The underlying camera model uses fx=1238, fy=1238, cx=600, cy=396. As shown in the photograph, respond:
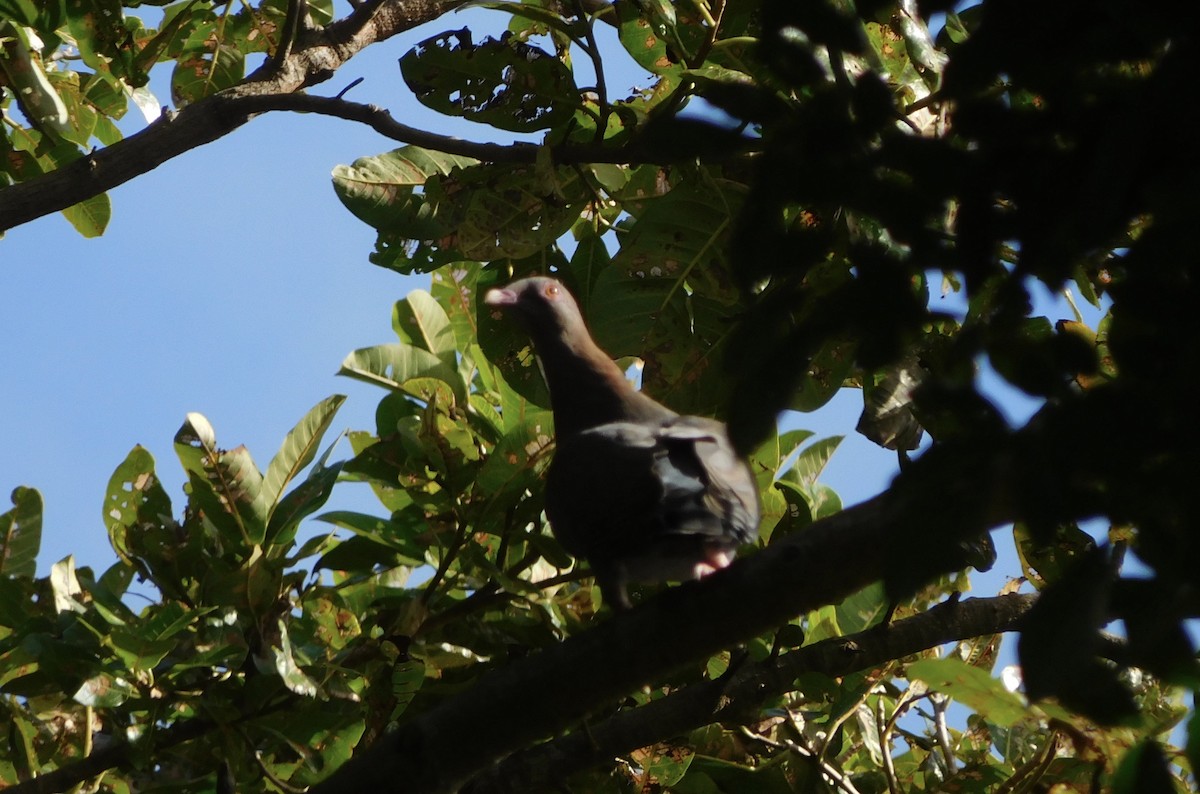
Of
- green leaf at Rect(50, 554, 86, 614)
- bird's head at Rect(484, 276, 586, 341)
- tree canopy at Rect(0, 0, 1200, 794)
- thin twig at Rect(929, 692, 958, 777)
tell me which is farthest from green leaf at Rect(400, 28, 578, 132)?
thin twig at Rect(929, 692, 958, 777)

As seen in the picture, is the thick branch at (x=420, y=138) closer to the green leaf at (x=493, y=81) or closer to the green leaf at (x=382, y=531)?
the green leaf at (x=493, y=81)

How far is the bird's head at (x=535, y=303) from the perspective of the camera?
3605mm

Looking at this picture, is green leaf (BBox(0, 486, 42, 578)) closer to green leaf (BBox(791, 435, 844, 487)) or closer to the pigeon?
the pigeon

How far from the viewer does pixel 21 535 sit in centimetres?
353

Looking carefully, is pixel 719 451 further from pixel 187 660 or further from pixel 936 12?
pixel 936 12

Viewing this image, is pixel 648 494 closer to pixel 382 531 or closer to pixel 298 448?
pixel 382 531

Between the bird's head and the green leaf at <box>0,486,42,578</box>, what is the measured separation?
1.42 metres

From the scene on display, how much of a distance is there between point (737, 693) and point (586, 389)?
1.17 m

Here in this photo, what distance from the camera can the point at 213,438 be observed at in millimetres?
3277

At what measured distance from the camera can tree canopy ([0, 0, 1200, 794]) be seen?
1300 millimetres

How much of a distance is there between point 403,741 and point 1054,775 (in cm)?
158

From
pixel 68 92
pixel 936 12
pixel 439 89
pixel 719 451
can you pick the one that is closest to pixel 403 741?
pixel 719 451

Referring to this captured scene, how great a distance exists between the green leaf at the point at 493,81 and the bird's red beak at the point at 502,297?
0.48m

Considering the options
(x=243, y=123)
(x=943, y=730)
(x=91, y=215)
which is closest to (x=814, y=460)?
(x=943, y=730)
